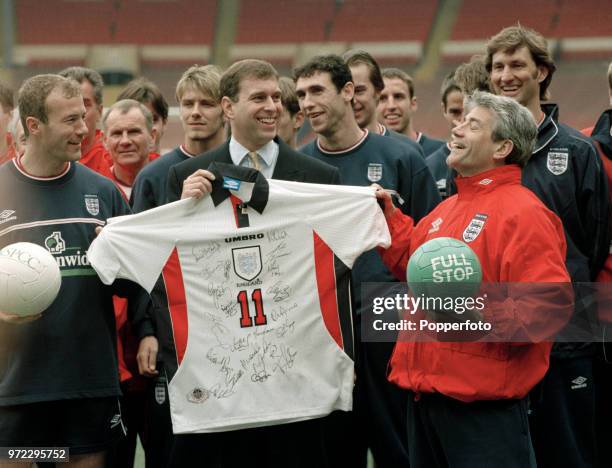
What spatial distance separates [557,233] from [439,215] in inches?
19.1

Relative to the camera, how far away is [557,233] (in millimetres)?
3648

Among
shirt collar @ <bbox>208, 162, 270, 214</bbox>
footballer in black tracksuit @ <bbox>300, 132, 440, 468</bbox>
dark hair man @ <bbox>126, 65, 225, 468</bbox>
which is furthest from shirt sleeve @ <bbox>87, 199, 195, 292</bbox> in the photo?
footballer in black tracksuit @ <bbox>300, 132, 440, 468</bbox>

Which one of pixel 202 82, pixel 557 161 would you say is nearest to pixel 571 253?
pixel 557 161

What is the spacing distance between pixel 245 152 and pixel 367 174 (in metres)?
0.76

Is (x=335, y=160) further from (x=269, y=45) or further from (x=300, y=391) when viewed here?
(x=269, y=45)

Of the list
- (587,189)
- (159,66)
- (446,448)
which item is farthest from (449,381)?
(159,66)

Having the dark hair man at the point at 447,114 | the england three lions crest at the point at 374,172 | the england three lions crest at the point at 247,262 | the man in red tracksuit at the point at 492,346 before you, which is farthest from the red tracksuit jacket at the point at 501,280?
the dark hair man at the point at 447,114

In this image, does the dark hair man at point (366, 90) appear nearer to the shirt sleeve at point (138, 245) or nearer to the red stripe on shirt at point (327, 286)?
the red stripe on shirt at point (327, 286)

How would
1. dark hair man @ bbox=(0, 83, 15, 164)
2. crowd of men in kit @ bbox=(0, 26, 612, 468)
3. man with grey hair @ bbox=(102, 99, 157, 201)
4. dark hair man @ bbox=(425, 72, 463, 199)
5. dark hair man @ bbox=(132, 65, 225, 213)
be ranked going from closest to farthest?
crowd of men in kit @ bbox=(0, 26, 612, 468)
dark hair man @ bbox=(132, 65, 225, 213)
man with grey hair @ bbox=(102, 99, 157, 201)
dark hair man @ bbox=(0, 83, 15, 164)
dark hair man @ bbox=(425, 72, 463, 199)

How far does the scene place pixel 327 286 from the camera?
404 centimetres

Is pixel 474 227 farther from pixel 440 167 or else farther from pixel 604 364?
pixel 440 167

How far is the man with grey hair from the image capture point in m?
5.33

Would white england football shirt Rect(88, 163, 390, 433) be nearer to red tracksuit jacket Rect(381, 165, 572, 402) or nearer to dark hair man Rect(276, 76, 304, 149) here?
red tracksuit jacket Rect(381, 165, 572, 402)

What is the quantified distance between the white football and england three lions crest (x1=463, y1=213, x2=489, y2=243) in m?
1.65
